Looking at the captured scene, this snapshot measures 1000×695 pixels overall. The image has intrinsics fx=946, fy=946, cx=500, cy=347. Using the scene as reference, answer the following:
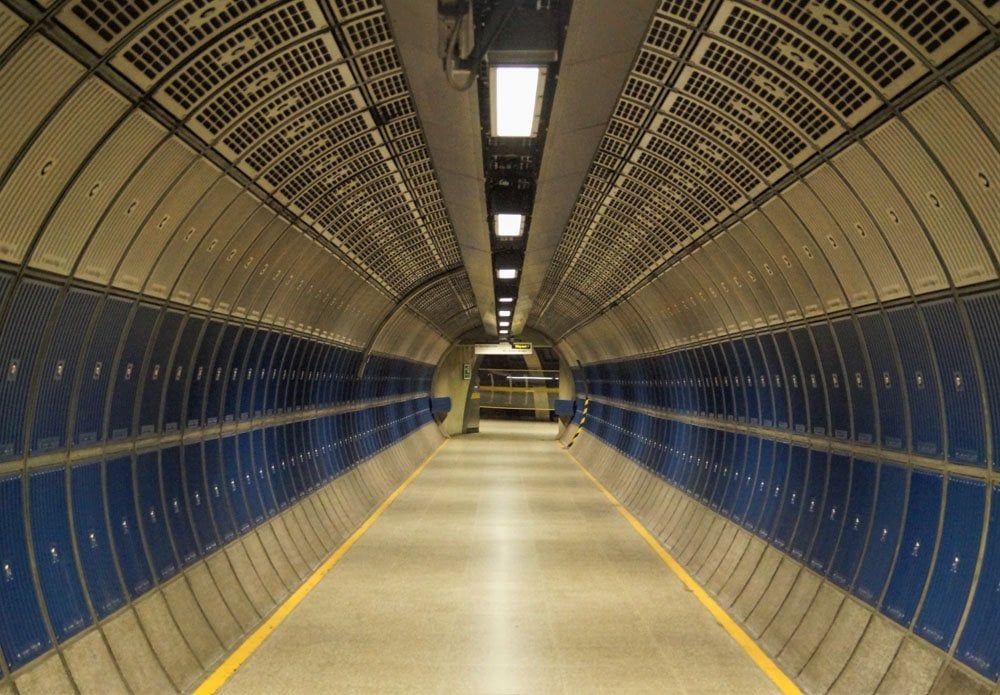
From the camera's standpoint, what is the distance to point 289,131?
28.8ft

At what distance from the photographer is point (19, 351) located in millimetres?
6246

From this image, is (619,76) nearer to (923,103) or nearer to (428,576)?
(923,103)

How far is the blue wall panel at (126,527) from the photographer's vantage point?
7.80 metres

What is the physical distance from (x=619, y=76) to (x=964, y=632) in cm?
428

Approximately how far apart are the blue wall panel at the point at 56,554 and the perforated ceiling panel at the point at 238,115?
154 centimetres

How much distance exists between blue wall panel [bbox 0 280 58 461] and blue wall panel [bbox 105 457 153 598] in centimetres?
156

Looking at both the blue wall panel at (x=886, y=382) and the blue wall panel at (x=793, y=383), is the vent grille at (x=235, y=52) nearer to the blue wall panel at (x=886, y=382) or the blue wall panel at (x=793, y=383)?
the blue wall panel at (x=886, y=382)

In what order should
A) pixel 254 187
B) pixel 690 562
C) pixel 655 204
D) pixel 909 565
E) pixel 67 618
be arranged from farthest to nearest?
1. pixel 690 562
2. pixel 655 204
3. pixel 254 187
4. pixel 909 565
5. pixel 67 618

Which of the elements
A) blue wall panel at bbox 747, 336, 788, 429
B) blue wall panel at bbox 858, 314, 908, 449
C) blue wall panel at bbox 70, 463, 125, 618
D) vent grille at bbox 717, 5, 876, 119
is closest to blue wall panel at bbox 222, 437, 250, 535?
blue wall panel at bbox 70, 463, 125, 618

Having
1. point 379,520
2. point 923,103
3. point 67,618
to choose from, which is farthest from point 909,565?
point 379,520

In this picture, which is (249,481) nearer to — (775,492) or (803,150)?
(775,492)

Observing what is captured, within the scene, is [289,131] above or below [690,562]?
above

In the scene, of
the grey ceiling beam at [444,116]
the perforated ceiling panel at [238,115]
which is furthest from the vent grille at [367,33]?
the grey ceiling beam at [444,116]

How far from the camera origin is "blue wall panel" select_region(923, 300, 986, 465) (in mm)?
6617
